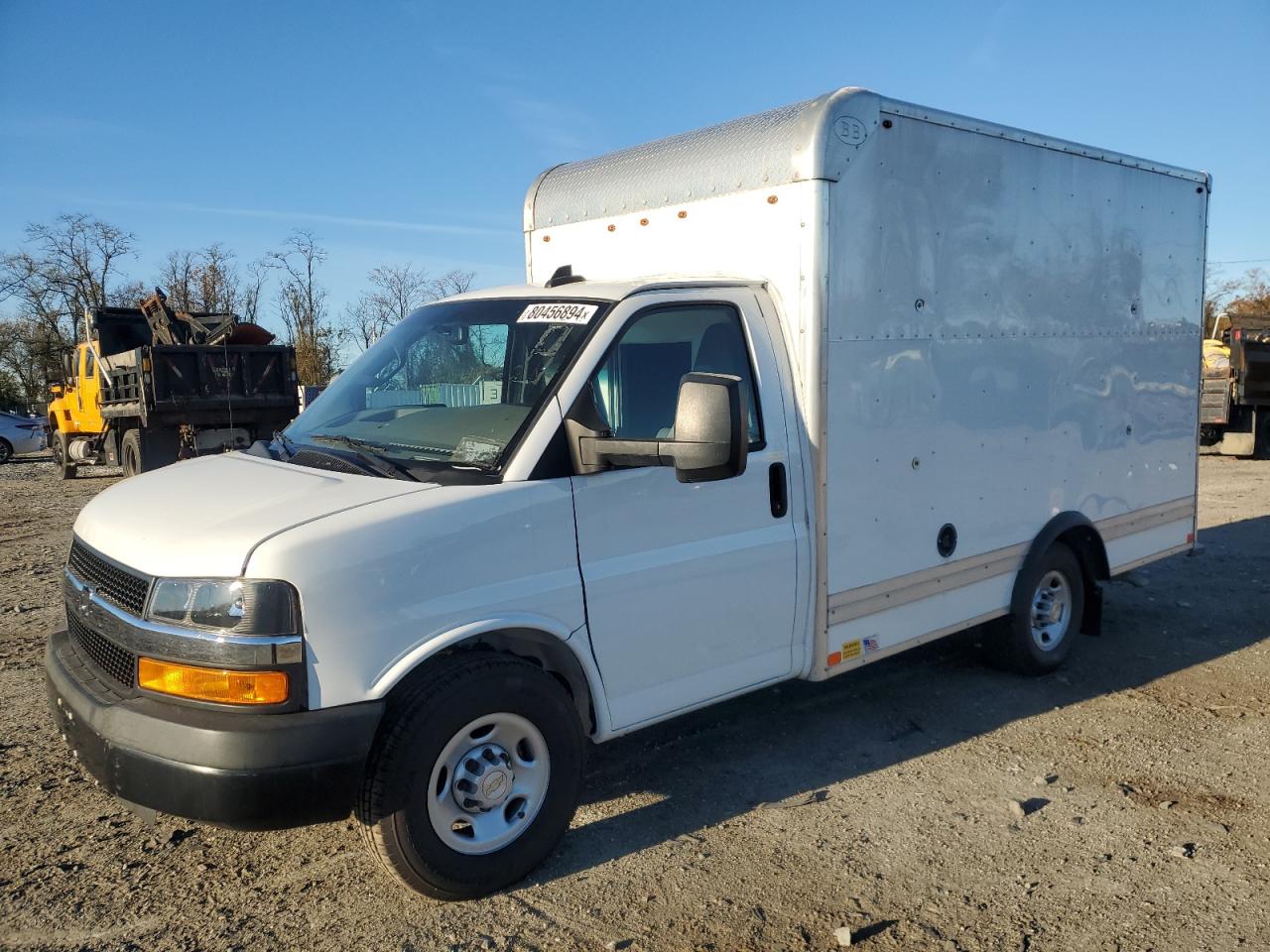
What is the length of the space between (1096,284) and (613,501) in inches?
146

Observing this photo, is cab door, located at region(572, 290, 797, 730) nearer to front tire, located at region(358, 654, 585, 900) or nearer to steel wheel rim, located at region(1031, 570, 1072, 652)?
front tire, located at region(358, 654, 585, 900)

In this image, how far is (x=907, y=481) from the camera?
15.4ft

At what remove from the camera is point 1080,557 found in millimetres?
6023

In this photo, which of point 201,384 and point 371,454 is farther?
point 201,384

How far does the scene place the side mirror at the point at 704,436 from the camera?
3.31m

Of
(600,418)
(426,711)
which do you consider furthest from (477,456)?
(426,711)

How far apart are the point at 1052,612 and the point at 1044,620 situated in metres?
0.07

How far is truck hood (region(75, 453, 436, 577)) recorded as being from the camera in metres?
3.03

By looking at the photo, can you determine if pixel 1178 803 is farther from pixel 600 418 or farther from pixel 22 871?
pixel 22 871

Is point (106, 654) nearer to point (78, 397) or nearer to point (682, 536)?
point (682, 536)

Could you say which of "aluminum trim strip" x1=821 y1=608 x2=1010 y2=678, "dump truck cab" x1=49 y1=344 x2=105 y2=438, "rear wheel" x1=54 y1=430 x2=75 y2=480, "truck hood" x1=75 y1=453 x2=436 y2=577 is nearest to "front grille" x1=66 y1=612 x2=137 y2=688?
"truck hood" x1=75 y1=453 x2=436 y2=577

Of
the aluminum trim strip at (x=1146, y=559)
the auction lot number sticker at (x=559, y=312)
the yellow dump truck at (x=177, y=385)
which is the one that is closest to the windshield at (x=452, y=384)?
the auction lot number sticker at (x=559, y=312)

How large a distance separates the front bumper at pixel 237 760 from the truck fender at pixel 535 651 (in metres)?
0.15

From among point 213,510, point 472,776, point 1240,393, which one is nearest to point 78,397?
point 213,510
